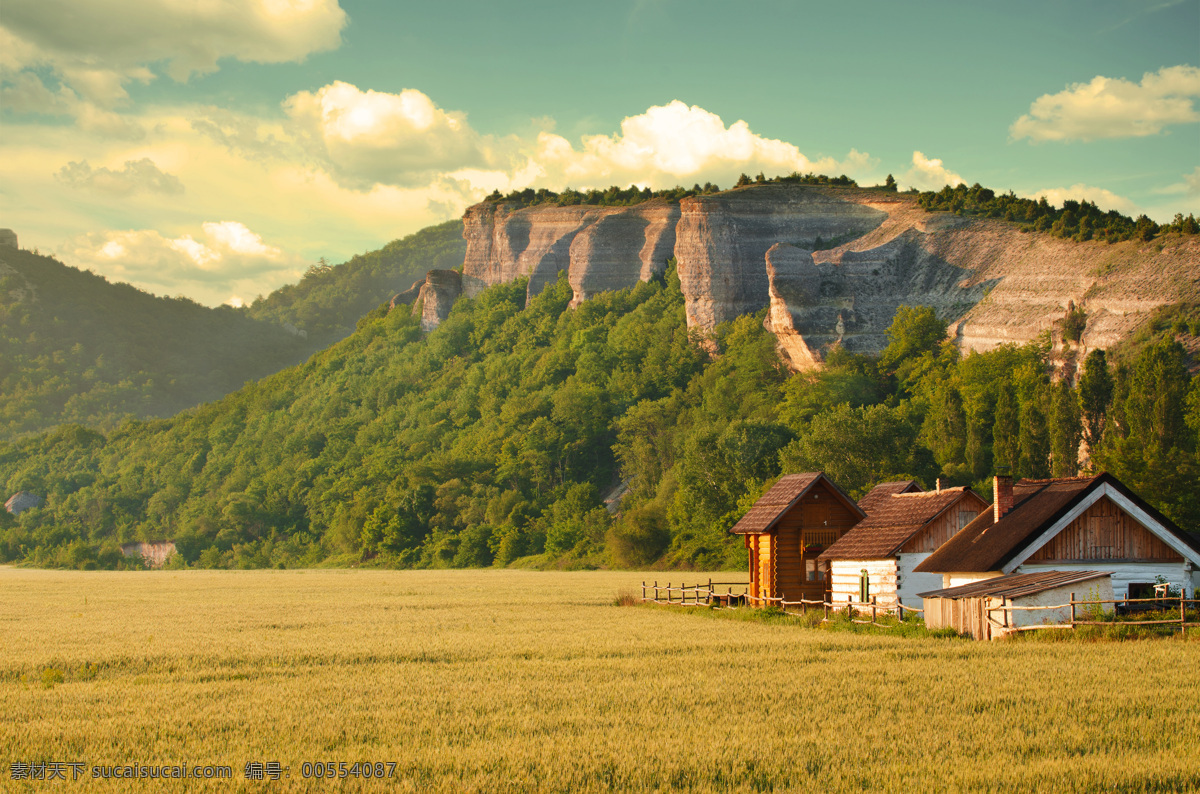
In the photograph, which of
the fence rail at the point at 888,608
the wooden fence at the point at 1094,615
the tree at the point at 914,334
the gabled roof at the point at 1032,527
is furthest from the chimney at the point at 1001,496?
the tree at the point at 914,334

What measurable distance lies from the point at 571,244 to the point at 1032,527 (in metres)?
107

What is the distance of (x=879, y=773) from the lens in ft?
41.8

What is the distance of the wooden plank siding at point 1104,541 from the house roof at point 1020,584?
93 cm

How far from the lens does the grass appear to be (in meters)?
12.8

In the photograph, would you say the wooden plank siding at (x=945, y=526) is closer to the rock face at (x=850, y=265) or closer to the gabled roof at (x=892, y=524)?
the gabled roof at (x=892, y=524)

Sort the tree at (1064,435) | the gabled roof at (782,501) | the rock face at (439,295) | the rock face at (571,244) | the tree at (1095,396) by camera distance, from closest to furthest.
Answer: the gabled roof at (782,501)
the tree at (1064,435)
the tree at (1095,396)
the rock face at (571,244)
the rock face at (439,295)

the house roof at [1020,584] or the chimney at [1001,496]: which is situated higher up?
the chimney at [1001,496]

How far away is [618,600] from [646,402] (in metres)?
63.6

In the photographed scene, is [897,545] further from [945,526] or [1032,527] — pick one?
[1032,527]

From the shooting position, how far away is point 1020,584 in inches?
1059

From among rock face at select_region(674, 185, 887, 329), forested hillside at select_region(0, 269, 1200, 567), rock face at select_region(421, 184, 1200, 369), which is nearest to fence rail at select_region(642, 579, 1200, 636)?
forested hillside at select_region(0, 269, 1200, 567)

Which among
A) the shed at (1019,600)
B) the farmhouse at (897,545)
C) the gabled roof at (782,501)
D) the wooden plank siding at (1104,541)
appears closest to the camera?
the shed at (1019,600)

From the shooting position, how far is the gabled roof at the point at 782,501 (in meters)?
40.5

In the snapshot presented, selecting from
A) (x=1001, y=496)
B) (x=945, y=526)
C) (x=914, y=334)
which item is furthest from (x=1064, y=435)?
(x=1001, y=496)
